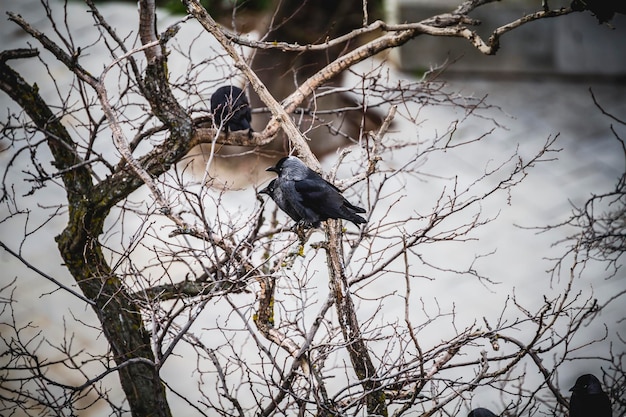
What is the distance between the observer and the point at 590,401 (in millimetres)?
4465

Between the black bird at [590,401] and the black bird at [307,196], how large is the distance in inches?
74.2

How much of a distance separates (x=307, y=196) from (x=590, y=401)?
2331 mm

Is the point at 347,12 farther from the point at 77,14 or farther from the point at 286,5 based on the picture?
the point at 77,14

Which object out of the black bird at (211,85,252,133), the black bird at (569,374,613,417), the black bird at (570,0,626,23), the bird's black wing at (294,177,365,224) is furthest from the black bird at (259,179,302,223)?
the black bird at (570,0,626,23)

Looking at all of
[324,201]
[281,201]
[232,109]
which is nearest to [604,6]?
[324,201]

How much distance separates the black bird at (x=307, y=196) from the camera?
458 cm

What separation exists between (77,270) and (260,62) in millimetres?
5766

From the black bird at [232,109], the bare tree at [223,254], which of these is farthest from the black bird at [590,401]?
the black bird at [232,109]

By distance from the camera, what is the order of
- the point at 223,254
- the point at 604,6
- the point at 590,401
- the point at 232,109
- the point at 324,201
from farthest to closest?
the point at 232,109
the point at 223,254
the point at 604,6
the point at 324,201
the point at 590,401

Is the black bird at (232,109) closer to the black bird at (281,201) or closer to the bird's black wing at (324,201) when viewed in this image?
the black bird at (281,201)

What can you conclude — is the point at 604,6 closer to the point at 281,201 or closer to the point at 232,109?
the point at 281,201

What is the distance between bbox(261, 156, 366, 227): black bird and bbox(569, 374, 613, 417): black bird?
189 cm

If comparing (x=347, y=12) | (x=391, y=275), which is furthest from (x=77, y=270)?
(x=347, y=12)

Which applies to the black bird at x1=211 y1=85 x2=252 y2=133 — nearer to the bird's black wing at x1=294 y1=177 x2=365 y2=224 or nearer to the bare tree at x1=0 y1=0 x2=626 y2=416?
the bare tree at x1=0 y1=0 x2=626 y2=416
